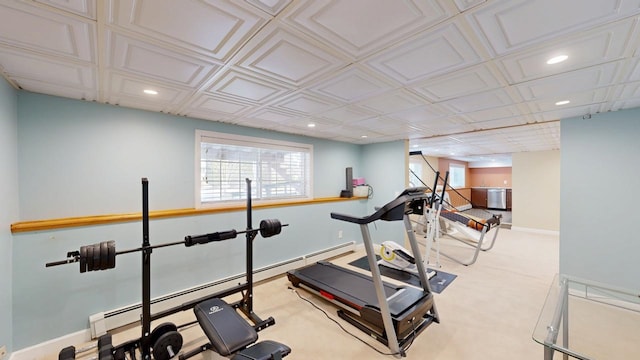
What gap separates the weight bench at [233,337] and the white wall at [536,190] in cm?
751

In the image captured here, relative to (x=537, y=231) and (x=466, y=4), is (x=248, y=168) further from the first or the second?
(x=537, y=231)

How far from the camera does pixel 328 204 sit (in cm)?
448

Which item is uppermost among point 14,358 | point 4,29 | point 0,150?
point 4,29

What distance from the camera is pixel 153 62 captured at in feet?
5.28

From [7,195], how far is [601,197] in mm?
5762

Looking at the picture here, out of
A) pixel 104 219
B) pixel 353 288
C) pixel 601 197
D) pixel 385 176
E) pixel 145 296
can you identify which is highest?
pixel 385 176

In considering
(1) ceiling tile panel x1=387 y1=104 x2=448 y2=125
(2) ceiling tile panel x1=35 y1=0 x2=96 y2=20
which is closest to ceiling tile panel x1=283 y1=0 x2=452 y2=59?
(2) ceiling tile panel x1=35 y1=0 x2=96 y2=20

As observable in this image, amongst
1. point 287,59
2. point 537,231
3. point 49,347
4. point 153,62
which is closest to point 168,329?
point 49,347

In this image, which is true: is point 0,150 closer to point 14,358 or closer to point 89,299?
point 89,299

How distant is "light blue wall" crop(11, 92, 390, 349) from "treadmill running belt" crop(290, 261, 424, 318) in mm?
1020

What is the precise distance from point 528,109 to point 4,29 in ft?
13.8

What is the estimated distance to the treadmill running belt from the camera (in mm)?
2442

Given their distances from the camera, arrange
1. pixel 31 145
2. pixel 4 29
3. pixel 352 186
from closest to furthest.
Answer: pixel 4 29 → pixel 31 145 → pixel 352 186

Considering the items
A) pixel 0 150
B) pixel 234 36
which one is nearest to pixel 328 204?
pixel 234 36
